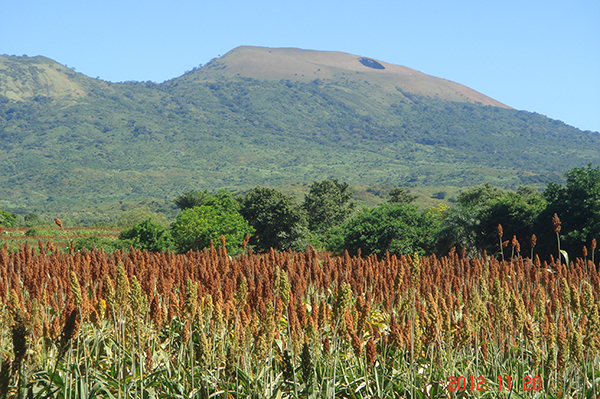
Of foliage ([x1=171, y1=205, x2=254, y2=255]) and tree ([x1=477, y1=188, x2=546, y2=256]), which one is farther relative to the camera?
foliage ([x1=171, y1=205, x2=254, y2=255])

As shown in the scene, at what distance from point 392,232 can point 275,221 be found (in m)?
16.6

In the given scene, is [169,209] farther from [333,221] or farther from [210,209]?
[210,209]

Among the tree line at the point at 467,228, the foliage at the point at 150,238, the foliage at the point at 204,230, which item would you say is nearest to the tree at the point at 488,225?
the tree line at the point at 467,228

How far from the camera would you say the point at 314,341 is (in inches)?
141

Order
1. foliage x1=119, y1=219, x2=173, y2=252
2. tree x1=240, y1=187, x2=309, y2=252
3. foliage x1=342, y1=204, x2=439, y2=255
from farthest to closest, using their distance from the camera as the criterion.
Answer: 1. tree x1=240, y1=187, x2=309, y2=252
2. foliage x1=119, y1=219, x2=173, y2=252
3. foliage x1=342, y1=204, x2=439, y2=255

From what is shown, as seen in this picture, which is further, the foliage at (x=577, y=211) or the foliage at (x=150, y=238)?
the foliage at (x=150, y=238)

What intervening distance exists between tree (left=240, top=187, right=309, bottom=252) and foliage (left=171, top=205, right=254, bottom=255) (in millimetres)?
9514

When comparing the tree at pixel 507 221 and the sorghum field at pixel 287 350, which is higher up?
the sorghum field at pixel 287 350

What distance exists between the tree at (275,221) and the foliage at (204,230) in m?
9.51

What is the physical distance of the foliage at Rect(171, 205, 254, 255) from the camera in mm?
27219

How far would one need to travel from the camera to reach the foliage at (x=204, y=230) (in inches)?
1072
